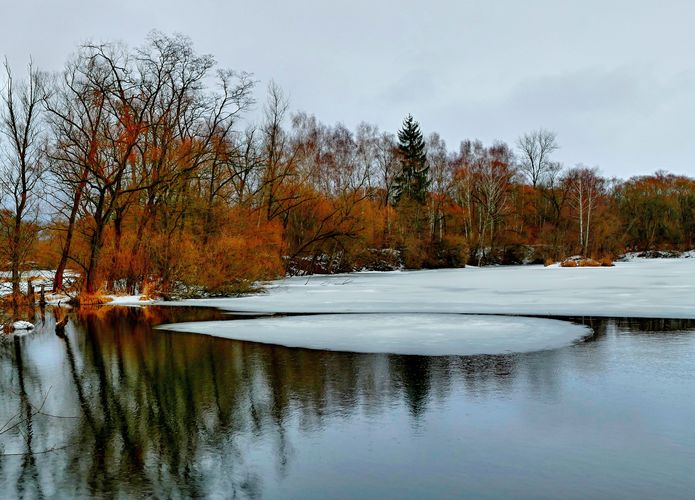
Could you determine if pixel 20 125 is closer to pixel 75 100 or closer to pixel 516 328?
pixel 75 100

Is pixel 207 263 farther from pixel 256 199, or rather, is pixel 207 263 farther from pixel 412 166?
pixel 412 166

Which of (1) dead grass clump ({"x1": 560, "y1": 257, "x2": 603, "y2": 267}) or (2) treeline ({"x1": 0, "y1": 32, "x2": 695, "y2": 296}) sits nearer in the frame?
(2) treeline ({"x1": 0, "y1": 32, "x2": 695, "y2": 296})

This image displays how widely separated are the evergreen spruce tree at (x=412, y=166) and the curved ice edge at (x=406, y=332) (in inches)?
1686

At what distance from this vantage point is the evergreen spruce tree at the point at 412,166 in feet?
195

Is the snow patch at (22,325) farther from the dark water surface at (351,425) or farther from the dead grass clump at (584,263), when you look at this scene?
the dead grass clump at (584,263)

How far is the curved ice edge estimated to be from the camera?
11.0m

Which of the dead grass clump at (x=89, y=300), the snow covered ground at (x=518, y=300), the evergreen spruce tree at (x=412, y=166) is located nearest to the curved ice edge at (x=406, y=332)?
the snow covered ground at (x=518, y=300)

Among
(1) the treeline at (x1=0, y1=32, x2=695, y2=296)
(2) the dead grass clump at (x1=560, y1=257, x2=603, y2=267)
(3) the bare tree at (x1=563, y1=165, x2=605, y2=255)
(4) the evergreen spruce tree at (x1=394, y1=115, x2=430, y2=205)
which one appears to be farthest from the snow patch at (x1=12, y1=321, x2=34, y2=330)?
(3) the bare tree at (x1=563, y1=165, x2=605, y2=255)

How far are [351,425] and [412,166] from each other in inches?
2236

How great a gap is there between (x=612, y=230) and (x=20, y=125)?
174 ft

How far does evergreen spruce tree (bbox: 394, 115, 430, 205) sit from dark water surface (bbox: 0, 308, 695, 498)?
48.9 metres

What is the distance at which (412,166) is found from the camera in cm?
6153

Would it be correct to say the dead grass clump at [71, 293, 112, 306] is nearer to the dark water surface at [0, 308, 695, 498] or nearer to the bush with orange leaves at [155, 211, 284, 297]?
the bush with orange leaves at [155, 211, 284, 297]

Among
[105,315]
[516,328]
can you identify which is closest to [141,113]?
[105,315]
